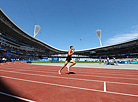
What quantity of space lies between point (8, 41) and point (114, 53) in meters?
74.2

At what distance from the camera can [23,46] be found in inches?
2467

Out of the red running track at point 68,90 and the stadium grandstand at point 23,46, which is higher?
the stadium grandstand at point 23,46

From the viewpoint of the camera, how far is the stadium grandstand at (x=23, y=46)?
38628 millimetres

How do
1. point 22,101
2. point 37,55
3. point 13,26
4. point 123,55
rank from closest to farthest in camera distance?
point 22,101, point 13,26, point 123,55, point 37,55

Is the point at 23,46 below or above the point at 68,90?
above

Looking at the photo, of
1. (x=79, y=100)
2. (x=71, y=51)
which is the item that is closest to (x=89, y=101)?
(x=79, y=100)

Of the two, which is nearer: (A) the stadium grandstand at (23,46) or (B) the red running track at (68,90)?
(B) the red running track at (68,90)

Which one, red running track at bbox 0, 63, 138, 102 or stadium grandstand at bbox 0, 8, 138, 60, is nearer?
red running track at bbox 0, 63, 138, 102

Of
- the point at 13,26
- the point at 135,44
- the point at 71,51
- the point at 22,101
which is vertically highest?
the point at 13,26

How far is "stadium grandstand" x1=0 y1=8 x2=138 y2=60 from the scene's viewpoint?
38.6 meters

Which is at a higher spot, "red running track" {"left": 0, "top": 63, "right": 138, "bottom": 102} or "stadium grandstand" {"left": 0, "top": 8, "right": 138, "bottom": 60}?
"stadium grandstand" {"left": 0, "top": 8, "right": 138, "bottom": 60}

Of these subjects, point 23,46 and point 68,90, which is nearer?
point 68,90

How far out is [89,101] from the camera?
2.14m

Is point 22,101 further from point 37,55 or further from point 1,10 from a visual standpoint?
point 37,55
